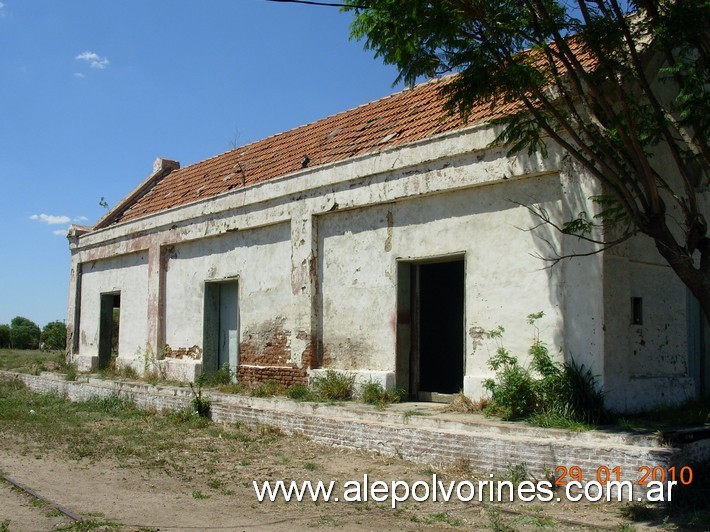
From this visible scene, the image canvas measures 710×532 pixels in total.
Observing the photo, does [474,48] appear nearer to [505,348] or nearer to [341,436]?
[505,348]

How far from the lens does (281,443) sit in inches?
387

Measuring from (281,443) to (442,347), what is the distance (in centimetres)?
321

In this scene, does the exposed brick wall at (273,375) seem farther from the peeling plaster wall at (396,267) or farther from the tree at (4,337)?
the tree at (4,337)

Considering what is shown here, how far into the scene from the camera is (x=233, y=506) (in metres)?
6.58

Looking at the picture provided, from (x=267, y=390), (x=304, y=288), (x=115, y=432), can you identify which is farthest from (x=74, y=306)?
(x=304, y=288)

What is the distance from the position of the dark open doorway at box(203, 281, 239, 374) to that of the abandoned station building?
3cm

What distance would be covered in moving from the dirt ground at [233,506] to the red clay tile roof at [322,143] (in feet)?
15.1

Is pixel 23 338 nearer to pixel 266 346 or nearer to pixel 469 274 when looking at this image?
pixel 266 346

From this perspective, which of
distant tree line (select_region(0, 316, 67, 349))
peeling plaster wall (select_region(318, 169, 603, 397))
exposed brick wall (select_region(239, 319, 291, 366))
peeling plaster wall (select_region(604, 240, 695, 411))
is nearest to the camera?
peeling plaster wall (select_region(604, 240, 695, 411))

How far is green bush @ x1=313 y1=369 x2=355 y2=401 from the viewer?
10.7m

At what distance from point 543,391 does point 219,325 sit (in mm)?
7930

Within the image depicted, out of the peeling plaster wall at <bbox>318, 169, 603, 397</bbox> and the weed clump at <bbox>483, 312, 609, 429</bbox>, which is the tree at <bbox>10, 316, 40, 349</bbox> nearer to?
the peeling plaster wall at <bbox>318, 169, 603, 397</bbox>

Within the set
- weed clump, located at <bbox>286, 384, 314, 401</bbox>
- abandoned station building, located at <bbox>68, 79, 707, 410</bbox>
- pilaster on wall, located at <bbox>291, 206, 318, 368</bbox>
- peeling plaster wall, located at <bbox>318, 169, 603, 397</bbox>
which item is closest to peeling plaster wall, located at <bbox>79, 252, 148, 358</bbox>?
abandoned station building, located at <bbox>68, 79, 707, 410</bbox>

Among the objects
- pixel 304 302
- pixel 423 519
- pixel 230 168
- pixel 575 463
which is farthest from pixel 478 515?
pixel 230 168
